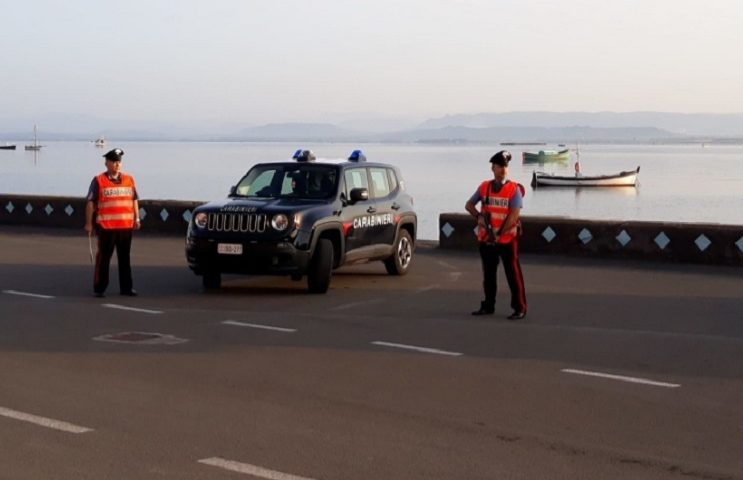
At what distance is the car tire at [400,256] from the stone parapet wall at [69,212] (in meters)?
→ 7.17

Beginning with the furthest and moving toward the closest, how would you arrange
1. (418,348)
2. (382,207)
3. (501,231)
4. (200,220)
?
(382,207)
(200,220)
(501,231)
(418,348)

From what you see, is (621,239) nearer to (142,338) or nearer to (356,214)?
(356,214)

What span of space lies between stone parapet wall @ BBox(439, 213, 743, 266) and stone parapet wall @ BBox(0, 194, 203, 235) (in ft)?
18.6

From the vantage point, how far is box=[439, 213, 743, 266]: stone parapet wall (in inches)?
767

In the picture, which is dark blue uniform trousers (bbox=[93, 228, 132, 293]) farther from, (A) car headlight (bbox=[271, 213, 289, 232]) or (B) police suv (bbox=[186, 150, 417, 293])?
(A) car headlight (bbox=[271, 213, 289, 232])

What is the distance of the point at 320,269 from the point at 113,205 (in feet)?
8.82

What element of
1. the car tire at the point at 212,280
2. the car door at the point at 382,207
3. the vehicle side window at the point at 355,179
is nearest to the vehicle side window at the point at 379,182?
the car door at the point at 382,207

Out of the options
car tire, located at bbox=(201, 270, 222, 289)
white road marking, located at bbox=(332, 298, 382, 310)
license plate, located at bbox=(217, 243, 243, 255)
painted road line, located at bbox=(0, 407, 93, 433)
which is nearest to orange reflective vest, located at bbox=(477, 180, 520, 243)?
white road marking, located at bbox=(332, 298, 382, 310)

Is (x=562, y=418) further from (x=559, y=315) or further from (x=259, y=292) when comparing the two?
(x=259, y=292)

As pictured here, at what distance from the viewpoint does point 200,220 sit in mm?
15922

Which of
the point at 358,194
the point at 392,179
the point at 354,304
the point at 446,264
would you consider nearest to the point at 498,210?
the point at 354,304

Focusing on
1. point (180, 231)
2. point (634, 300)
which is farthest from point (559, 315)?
point (180, 231)

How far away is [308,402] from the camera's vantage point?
899cm

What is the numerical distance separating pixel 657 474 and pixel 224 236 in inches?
366
